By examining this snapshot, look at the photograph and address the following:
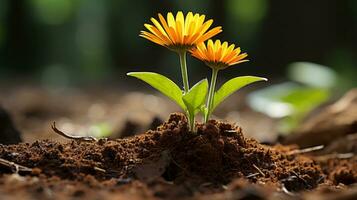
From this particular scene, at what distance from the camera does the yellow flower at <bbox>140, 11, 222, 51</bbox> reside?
7.30 feet

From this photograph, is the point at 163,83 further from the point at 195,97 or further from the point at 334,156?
the point at 334,156

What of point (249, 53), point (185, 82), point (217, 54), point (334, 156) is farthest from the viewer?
point (249, 53)

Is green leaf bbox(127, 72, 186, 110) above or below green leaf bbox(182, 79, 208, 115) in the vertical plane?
above

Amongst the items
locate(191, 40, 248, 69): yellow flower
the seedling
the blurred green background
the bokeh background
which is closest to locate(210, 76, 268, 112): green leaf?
the seedling

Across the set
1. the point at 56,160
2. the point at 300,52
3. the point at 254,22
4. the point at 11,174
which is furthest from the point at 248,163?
the point at 254,22

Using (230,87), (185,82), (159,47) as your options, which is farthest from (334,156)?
(159,47)

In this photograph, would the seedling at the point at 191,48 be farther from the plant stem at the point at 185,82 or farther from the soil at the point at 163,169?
the soil at the point at 163,169

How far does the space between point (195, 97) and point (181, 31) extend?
0.24 metres

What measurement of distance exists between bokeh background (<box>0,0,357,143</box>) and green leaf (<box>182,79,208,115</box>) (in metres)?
2.47

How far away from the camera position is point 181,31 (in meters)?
2.24

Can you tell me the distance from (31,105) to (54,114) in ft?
0.92

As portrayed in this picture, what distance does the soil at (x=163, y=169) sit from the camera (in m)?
1.86

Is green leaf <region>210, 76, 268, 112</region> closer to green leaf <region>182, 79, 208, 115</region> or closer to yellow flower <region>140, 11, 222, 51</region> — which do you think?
green leaf <region>182, 79, 208, 115</region>

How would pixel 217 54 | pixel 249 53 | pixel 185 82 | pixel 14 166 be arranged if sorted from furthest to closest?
1. pixel 249 53
2. pixel 185 82
3. pixel 217 54
4. pixel 14 166
